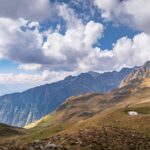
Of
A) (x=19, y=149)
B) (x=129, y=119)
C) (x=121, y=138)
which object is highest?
(x=129, y=119)

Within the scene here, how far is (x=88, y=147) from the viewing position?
48.5 meters

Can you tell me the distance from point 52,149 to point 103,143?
10617 mm

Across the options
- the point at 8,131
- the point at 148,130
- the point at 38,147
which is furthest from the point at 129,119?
the point at 8,131

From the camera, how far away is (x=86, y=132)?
59094 mm

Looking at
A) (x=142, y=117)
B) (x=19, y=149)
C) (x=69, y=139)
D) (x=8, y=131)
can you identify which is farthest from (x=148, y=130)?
(x=8, y=131)

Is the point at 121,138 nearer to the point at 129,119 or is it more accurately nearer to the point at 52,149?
the point at 52,149

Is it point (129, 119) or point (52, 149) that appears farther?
point (129, 119)

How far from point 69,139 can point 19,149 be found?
40.0 ft

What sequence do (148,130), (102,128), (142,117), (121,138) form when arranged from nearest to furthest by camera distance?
(121,138) < (102,128) < (148,130) < (142,117)

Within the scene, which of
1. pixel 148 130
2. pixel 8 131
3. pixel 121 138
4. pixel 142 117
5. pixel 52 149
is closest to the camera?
pixel 52 149

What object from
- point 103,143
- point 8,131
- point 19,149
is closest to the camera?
point 19,149

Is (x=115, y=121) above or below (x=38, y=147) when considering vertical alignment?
above

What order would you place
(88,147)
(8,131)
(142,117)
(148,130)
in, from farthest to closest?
(8,131)
(142,117)
(148,130)
(88,147)

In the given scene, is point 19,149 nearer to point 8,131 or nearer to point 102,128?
point 102,128
